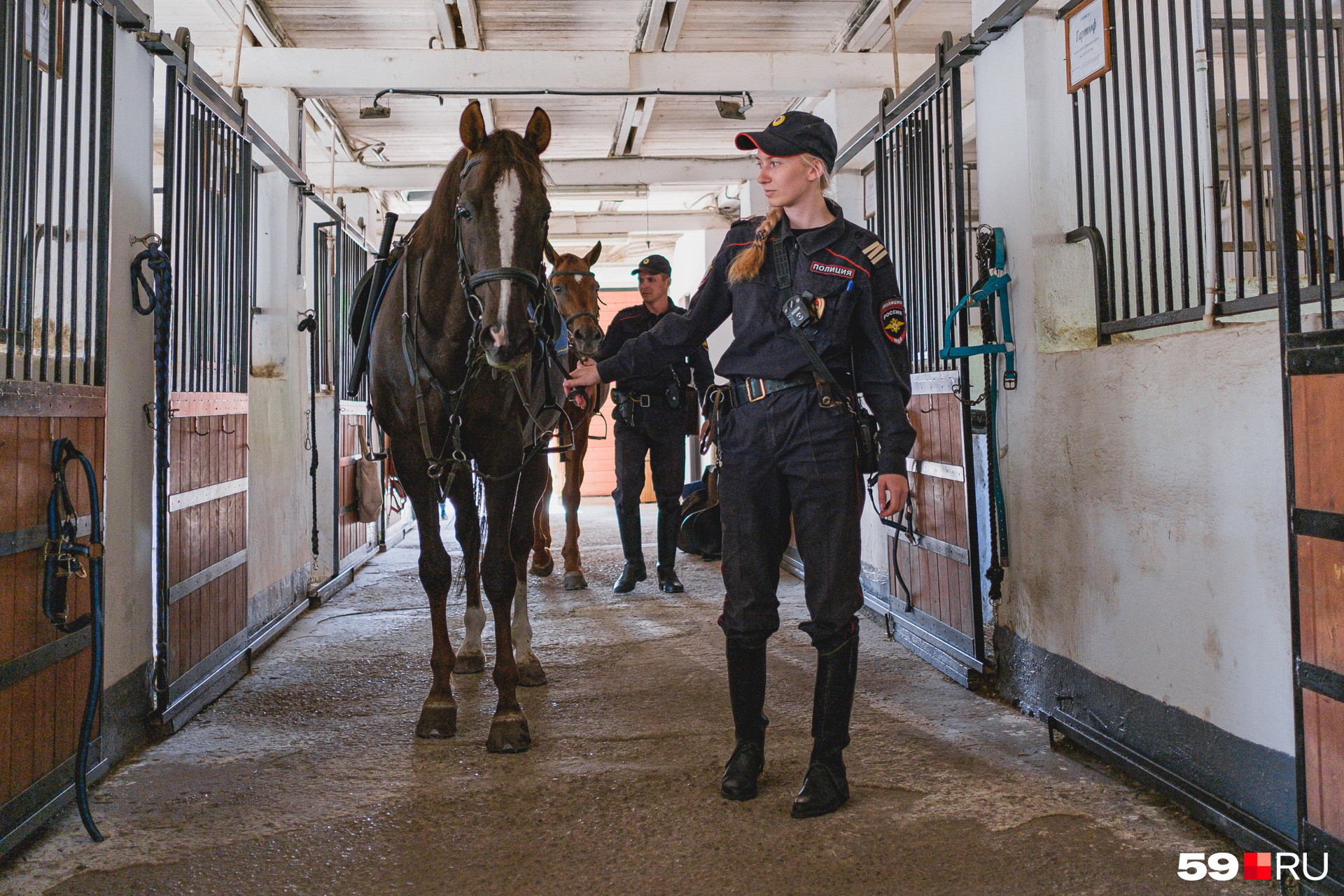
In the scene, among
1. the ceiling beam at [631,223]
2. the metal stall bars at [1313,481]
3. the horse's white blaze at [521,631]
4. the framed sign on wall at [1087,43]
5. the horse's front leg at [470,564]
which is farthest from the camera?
the ceiling beam at [631,223]

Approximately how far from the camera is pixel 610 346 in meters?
5.12

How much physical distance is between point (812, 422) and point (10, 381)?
1853mm

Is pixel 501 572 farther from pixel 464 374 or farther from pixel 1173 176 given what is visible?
pixel 1173 176

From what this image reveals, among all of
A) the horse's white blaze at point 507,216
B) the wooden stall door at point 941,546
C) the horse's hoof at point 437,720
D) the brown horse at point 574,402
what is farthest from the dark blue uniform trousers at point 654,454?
the horse's white blaze at point 507,216

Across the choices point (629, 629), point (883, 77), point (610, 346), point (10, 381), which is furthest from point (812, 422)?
point (883, 77)

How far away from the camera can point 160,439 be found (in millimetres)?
2887

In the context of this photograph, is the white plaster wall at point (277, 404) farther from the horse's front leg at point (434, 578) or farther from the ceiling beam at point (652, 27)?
the ceiling beam at point (652, 27)

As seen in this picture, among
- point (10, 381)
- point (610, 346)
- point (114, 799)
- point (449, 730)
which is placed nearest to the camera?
point (10, 381)

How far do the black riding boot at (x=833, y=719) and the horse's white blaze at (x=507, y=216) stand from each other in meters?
1.26

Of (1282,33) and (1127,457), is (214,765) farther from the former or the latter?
(1282,33)

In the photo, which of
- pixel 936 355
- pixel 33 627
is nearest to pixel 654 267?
pixel 936 355

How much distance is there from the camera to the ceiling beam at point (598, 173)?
799 cm

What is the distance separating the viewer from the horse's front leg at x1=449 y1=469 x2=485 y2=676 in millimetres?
2969

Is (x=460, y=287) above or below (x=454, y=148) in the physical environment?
below
